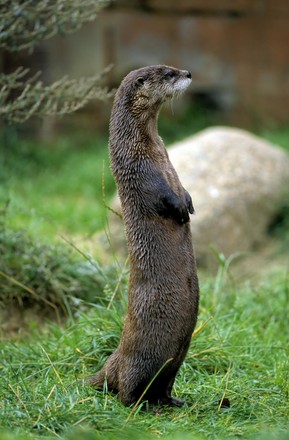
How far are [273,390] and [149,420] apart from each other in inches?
28.3

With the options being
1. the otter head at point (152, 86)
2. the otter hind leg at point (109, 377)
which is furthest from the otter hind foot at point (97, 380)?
the otter head at point (152, 86)

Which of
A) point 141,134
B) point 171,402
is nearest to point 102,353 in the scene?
point 171,402

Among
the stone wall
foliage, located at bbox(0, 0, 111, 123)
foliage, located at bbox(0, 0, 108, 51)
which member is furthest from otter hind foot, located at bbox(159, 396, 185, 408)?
the stone wall

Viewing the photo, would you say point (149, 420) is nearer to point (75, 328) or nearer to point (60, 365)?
point (60, 365)

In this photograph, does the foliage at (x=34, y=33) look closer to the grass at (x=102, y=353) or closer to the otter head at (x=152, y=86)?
the grass at (x=102, y=353)

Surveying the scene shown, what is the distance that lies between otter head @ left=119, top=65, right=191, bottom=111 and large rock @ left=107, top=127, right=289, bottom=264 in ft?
9.42

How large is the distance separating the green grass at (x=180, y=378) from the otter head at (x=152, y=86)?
1215 millimetres

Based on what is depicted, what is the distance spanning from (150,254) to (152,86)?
2.35ft

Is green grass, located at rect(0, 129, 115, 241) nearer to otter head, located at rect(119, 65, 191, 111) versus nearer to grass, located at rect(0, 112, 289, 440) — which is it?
grass, located at rect(0, 112, 289, 440)

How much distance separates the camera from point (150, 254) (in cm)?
347

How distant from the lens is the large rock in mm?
6602

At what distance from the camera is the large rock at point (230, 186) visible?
6.60 metres

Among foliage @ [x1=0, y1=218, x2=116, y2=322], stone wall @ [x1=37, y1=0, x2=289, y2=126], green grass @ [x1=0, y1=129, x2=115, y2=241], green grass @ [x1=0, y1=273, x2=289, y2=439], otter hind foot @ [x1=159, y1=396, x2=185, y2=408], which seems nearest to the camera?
green grass @ [x1=0, y1=273, x2=289, y2=439]

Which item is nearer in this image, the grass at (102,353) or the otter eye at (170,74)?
the grass at (102,353)
